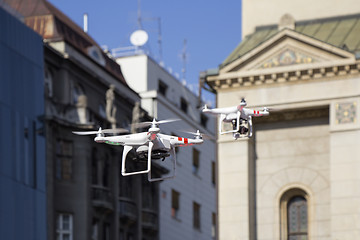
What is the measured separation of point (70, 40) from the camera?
92.1 meters

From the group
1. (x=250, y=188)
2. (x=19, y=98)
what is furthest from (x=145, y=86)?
(x=250, y=188)

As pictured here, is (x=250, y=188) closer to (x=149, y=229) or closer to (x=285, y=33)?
(x=285, y=33)

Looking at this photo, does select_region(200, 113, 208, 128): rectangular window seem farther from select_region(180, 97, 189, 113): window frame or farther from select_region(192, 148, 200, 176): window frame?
select_region(192, 148, 200, 176): window frame

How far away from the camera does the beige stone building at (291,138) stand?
7206 cm

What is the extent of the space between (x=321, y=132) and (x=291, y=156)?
2424 mm

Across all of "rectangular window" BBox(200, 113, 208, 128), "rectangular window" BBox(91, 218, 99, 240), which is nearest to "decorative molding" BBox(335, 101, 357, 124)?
"rectangular window" BBox(91, 218, 99, 240)

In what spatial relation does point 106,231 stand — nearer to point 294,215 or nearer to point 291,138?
point 294,215

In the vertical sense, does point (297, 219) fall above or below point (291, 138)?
below

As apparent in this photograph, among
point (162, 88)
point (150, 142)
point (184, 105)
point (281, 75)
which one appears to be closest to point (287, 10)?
point (281, 75)

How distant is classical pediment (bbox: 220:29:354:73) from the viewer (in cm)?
7269

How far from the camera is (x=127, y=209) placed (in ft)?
323

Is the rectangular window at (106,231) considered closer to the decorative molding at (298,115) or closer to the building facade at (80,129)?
the building facade at (80,129)

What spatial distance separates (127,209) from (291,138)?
Answer: 2698cm

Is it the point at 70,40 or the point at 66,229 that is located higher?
the point at 70,40
